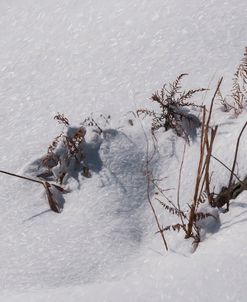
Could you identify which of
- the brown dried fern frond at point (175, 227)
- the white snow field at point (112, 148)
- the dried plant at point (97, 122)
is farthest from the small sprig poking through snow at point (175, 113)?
the brown dried fern frond at point (175, 227)

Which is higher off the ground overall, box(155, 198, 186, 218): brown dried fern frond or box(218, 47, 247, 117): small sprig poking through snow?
box(218, 47, 247, 117): small sprig poking through snow

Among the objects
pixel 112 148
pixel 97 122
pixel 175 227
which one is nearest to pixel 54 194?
Answer: pixel 112 148

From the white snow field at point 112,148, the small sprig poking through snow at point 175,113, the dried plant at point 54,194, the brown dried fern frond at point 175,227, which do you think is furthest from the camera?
the small sprig poking through snow at point 175,113

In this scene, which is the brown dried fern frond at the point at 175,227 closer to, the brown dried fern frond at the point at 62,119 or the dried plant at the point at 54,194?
the dried plant at the point at 54,194

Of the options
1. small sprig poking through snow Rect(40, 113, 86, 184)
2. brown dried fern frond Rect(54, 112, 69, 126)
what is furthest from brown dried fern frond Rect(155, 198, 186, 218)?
brown dried fern frond Rect(54, 112, 69, 126)

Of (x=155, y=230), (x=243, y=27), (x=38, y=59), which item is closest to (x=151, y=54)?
(x=243, y=27)

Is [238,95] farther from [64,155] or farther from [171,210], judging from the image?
[64,155]

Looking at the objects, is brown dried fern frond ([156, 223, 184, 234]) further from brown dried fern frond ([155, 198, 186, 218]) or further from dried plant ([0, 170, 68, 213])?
dried plant ([0, 170, 68, 213])
